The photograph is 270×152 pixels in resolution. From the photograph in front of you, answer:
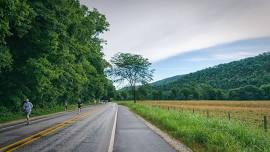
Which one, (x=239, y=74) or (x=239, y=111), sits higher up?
(x=239, y=74)

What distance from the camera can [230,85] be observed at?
531ft

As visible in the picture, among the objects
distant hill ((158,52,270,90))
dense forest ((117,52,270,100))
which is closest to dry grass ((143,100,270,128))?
dense forest ((117,52,270,100))

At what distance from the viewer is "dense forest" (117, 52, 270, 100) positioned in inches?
5064

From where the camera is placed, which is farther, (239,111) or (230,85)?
(230,85)

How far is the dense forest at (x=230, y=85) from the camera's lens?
12862 centimetres

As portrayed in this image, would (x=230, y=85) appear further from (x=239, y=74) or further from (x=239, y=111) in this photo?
(x=239, y=111)

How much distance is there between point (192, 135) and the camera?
14.6 meters

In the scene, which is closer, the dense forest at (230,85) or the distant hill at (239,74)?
the dense forest at (230,85)

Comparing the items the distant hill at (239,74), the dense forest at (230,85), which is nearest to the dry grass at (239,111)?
the dense forest at (230,85)

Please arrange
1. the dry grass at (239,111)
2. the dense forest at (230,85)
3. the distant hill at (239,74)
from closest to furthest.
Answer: the dry grass at (239,111), the dense forest at (230,85), the distant hill at (239,74)

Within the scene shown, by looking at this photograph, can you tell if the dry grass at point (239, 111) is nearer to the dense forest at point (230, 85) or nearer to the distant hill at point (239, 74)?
the dense forest at point (230, 85)

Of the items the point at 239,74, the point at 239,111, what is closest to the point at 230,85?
the point at 239,74

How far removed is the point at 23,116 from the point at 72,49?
1470 centimetres

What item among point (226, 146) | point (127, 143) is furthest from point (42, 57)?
point (226, 146)
